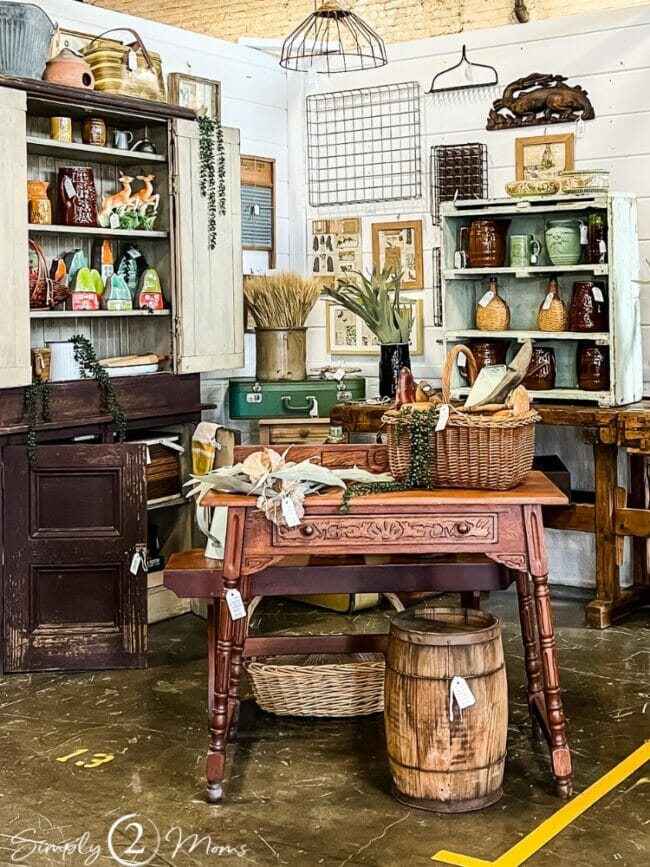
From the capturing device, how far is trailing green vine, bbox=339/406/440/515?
12.8 ft

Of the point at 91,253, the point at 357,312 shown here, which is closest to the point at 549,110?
the point at 357,312

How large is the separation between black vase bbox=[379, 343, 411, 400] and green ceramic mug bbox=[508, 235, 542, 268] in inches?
27.9

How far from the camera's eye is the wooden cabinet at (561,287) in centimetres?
580

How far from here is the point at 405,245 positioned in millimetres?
6984

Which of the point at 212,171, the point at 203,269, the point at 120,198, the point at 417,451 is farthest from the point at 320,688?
the point at 212,171

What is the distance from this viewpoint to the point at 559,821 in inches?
146

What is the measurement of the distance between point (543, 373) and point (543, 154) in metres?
1.20

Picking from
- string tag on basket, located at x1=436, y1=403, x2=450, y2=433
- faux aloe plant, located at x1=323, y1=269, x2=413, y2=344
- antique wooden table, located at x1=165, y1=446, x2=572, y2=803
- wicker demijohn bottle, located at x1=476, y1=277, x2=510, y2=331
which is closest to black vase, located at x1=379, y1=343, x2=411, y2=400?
faux aloe plant, located at x1=323, y1=269, x2=413, y2=344

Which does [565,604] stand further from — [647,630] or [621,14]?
[621,14]

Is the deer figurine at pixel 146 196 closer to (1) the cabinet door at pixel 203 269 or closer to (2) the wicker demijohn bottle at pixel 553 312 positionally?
(1) the cabinet door at pixel 203 269

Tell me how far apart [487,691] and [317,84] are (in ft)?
14.9

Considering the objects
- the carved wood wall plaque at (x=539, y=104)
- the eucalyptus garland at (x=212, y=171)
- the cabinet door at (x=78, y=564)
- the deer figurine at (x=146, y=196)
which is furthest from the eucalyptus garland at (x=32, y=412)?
the carved wood wall plaque at (x=539, y=104)

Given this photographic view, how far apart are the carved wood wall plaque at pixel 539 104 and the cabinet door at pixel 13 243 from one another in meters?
2.59

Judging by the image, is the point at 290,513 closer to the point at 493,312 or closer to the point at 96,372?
the point at 96,372
